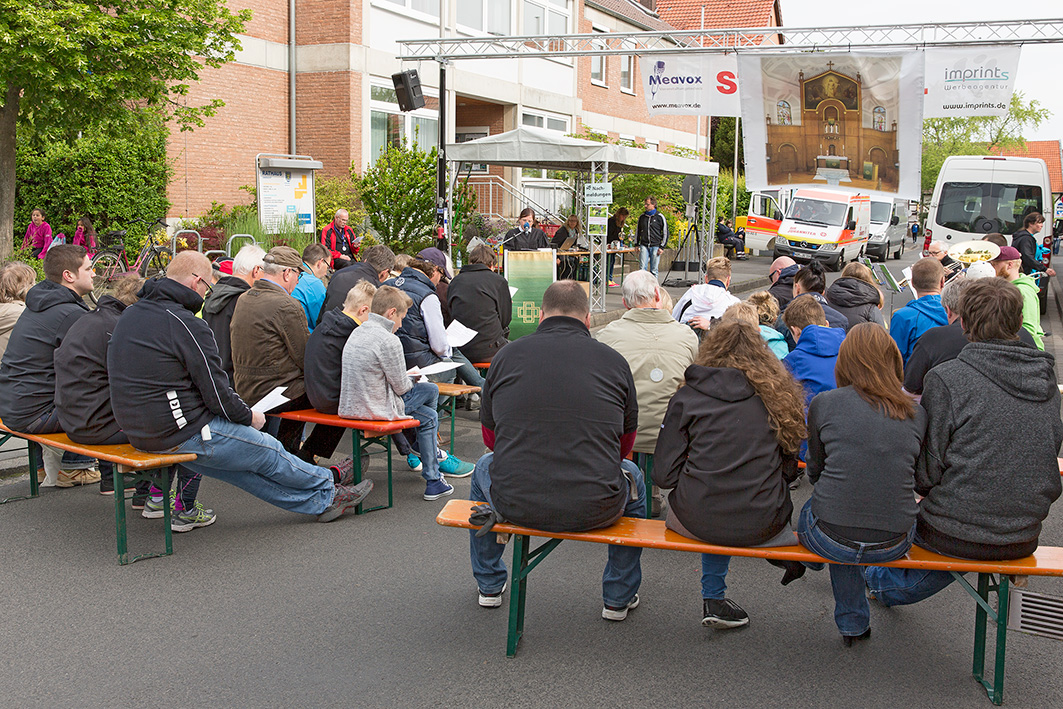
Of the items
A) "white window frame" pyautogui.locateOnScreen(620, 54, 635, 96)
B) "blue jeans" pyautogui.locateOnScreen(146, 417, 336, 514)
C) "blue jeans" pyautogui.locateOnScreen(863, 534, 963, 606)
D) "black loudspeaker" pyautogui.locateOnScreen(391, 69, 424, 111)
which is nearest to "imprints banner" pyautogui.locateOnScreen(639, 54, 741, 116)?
"black loudspeaker" pyautogui.locateOnScreen(391, 69, 424, 111)

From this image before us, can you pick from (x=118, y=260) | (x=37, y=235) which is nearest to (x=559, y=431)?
(x=118, y=260)

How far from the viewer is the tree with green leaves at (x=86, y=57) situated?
1162 centimetres

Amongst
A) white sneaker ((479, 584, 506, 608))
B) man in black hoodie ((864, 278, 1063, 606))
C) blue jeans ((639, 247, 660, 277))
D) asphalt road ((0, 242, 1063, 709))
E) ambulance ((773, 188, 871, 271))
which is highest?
ambulance ((773, 188, 871, 271))

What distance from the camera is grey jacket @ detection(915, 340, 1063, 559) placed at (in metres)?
3.79

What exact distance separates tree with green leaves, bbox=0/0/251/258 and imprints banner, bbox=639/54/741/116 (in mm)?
6796

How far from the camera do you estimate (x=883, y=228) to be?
34719 mm

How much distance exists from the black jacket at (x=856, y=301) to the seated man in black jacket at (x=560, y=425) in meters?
3.81

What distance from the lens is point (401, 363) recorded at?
618cm

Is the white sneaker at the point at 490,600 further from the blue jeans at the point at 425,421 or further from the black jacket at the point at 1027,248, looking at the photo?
the black jacket at the point at 1027,248

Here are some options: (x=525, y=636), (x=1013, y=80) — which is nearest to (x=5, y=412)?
(x=525, y=636)

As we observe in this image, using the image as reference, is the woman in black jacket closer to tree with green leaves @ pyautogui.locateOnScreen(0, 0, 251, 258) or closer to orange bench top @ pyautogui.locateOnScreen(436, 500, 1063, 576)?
orange bench top @ pyautogui.locateOnScreen(436, 500, 1063, 576)

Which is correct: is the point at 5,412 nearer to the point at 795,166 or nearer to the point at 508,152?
the point at 795,166

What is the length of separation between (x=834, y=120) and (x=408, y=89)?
7425mm

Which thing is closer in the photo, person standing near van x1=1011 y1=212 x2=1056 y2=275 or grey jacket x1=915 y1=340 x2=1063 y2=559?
grey jacket x1=915 y1=340 x2=1063 y2=559
